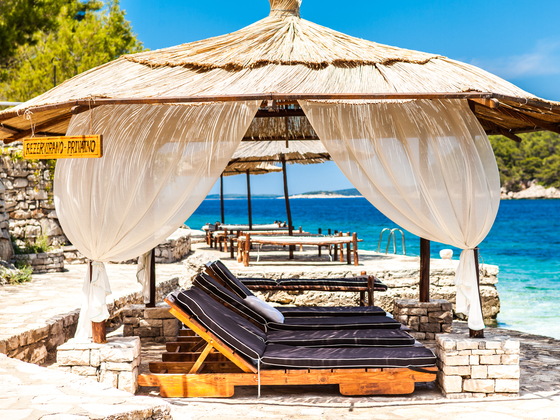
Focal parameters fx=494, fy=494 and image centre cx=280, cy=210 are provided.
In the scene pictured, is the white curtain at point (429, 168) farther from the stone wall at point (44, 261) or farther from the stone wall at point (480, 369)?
the stone wall at point (44, 261)

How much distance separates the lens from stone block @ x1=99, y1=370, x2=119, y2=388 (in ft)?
12.5

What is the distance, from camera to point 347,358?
12.7 ft

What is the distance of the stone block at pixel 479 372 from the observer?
387 cm

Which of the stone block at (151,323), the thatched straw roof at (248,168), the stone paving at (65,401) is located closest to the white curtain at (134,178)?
the stone paving at (65,401)

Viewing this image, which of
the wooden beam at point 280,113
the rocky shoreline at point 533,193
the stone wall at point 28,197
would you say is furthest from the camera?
the rocky shoreline at point 533,193

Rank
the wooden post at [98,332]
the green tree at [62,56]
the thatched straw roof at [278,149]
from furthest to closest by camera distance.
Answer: the green tree at [62,56], the thatched straw roof at [278,149], the wooden post at [98,332]

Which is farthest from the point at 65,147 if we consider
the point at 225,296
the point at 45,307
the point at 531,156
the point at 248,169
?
the point at 531,156

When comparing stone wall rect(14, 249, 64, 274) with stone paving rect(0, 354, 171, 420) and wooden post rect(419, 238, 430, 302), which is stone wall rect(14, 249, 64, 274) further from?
wooden post rect(419, 238, 430, 302)

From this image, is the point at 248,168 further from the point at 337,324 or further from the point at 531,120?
the point at 531,120

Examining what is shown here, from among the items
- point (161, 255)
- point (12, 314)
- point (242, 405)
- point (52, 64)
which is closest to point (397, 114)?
point (242, 405)

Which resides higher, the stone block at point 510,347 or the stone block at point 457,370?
the stone block at point 510,347

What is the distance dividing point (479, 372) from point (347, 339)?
1.06 metres

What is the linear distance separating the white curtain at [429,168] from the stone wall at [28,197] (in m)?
8.29

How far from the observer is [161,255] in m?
11.5
